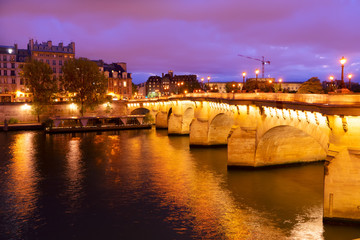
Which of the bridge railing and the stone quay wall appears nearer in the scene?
the bridge railing

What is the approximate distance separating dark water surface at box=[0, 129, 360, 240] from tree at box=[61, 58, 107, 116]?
46.6 meters

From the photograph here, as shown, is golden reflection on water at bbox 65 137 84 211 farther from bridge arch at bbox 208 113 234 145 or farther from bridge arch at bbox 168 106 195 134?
bridge arch at bbox 168 106 195 134

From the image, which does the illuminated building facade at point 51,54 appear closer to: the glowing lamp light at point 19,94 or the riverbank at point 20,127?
the glowing lamp light at point 19,94

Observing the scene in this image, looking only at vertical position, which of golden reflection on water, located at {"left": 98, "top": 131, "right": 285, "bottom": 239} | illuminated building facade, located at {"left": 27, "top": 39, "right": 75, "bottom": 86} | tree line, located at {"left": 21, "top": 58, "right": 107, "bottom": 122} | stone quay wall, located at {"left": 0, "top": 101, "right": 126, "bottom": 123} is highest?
illuminated building facade, located at {"left": 27, "top": 39, "right": 75, "bottom": 86}

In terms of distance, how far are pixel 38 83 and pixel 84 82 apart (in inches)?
472

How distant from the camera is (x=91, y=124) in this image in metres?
86.1

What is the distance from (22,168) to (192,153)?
2236 centimetres

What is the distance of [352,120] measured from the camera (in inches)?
797

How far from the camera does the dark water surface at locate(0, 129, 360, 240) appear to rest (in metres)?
22.2

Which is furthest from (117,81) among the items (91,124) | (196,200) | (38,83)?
(196,200)

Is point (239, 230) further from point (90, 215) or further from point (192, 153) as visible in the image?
point (192, 153)

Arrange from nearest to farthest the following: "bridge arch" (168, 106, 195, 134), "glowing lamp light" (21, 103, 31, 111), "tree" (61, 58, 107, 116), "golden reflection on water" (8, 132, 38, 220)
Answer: "golden reflection on water" (8, 132, 38, 220)
"bridge arch" (168, 106, 195, 134)
"tree" (61, 58, 107, 116)
"glowing lamp light" (21, 103, 31, 111)

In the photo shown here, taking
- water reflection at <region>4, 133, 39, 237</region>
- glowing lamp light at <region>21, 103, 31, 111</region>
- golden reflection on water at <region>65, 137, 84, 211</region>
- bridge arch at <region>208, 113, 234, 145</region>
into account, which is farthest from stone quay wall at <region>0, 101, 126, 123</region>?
bridge arch at <region>208, 113, 234, 145</region>

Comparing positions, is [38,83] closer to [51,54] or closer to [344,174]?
[51,54]
